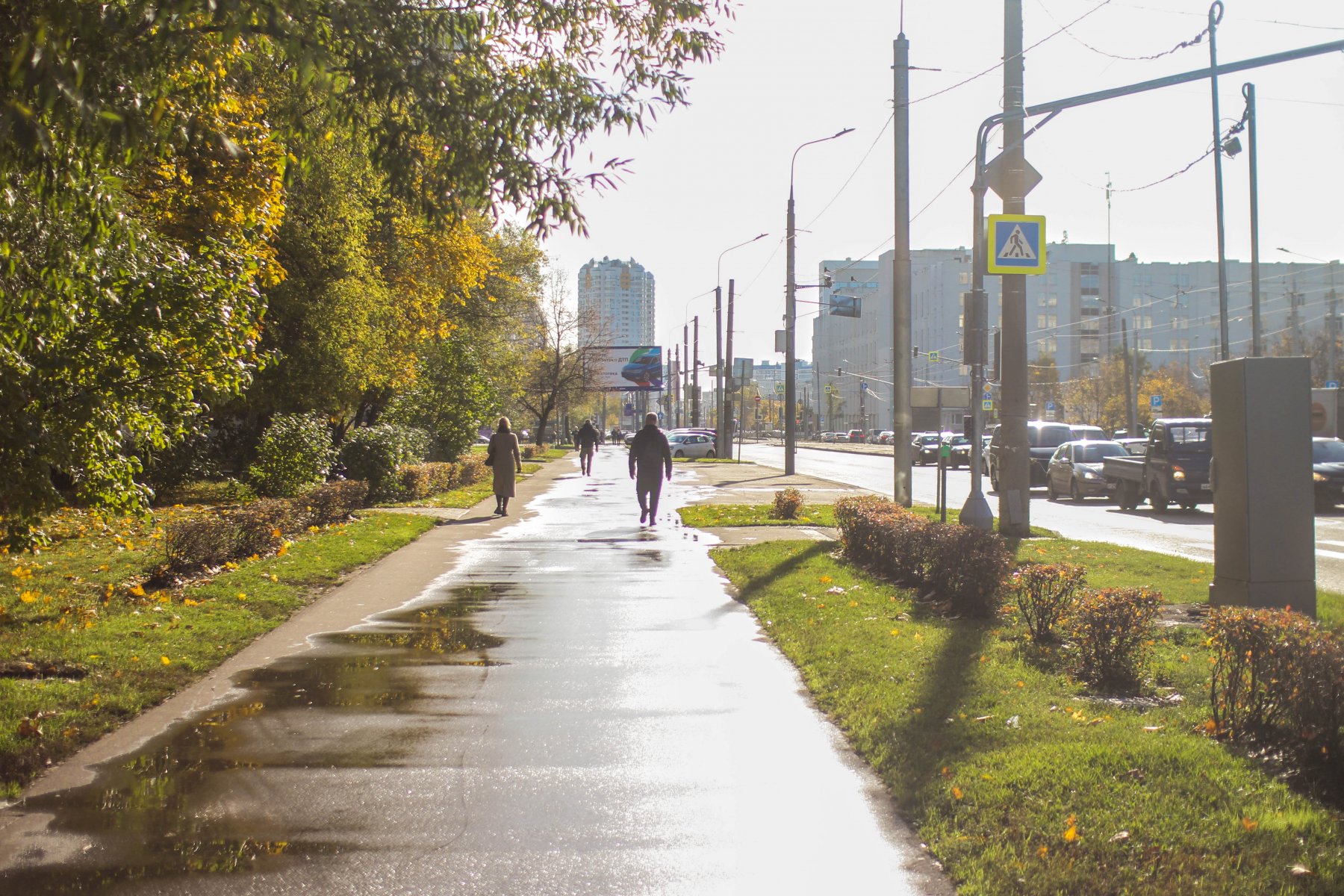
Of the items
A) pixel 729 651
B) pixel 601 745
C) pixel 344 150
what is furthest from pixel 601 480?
pixel 601 745

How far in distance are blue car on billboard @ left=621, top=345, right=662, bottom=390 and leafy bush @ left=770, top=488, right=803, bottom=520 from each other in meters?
63.7

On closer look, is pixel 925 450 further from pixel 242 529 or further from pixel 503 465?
pixel 242 529

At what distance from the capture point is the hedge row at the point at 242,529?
1128 centimetres

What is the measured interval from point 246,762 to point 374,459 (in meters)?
17.6

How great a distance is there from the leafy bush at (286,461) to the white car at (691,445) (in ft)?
147

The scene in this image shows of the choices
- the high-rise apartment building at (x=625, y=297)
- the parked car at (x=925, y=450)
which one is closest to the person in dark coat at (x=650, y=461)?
the parked car at (x=925, y=450)

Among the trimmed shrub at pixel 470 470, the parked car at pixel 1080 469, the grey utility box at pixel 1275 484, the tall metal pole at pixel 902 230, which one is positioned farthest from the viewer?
the trimmed shrub at pixel 470 470

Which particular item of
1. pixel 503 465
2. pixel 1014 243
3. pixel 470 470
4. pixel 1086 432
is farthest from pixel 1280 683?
pixel 1086 432

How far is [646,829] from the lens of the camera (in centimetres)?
467

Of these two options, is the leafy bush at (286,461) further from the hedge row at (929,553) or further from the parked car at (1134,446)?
the parked car at (1134,446)

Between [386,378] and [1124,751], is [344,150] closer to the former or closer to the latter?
[386,378]

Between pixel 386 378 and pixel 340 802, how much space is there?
21.1 meters

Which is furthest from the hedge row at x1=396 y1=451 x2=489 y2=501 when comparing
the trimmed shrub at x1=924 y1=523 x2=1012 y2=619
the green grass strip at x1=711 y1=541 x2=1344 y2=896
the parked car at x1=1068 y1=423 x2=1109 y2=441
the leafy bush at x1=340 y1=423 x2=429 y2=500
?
the parked car at x1=1068 y1=423 x2=1109 y2=441

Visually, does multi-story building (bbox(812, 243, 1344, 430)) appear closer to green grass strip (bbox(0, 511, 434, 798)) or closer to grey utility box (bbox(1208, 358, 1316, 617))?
green grass strip (bbox(0, 511, 434, 798))
